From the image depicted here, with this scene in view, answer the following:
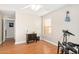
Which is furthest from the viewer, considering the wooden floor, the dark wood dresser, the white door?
the dark wood dresser

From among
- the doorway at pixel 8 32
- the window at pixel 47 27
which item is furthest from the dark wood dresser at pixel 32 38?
the doorway at pixel 8 32

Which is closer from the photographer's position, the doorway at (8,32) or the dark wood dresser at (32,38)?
the doorway at (8,32)

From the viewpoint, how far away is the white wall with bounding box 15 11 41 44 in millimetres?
3338

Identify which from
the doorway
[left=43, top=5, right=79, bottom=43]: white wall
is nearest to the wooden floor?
the doorway

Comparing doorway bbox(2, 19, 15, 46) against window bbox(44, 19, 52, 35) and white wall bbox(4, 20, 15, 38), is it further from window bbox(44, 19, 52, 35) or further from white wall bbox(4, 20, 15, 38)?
window bbox(44, 19, 52, 35)

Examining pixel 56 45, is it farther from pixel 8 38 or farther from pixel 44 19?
pixel 8 38

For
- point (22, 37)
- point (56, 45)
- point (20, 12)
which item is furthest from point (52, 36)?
point (20, 12)

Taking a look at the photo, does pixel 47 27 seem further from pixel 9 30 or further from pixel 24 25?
pixel 9 30

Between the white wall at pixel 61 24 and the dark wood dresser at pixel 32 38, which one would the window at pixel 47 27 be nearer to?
the white wall at pixel 61 24

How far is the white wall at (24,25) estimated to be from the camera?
334 centimetres

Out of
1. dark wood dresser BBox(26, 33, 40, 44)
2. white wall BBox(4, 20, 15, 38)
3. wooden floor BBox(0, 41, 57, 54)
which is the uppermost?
white wall BBox(4, 20, 15, 38)

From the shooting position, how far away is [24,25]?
3615 millimetres

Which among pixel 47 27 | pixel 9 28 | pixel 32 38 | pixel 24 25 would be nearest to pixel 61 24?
pixel 47 27
